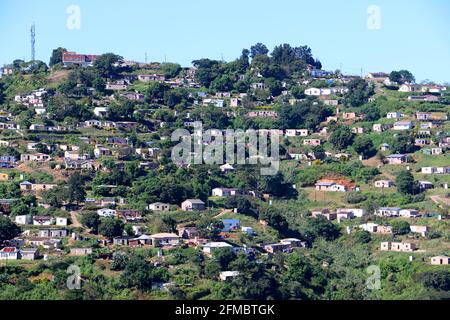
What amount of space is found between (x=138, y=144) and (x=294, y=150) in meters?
5.74

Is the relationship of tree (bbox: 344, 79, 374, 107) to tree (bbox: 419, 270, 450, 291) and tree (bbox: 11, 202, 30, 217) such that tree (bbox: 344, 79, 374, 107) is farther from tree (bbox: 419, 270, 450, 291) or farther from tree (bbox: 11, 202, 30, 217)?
tree (bbox: 419, 270, 450, 291)

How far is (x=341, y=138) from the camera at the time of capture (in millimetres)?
49812

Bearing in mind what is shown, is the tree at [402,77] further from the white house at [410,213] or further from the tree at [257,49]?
the white house at [410,213]

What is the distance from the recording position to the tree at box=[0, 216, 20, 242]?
38.6 m

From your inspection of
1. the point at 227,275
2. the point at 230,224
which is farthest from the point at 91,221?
the point at 227,275

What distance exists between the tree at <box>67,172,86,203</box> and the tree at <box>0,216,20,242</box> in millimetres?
2582

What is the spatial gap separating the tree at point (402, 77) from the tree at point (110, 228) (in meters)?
22.7

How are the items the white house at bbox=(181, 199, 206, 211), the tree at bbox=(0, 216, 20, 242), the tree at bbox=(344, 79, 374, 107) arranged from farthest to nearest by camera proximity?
1. the tree at bbox=(344, 79, 374, 107)
2. the white house at bbox=(181, 199, 206, 211)
3. the tree at bbox=(0, 216, 20, 242)

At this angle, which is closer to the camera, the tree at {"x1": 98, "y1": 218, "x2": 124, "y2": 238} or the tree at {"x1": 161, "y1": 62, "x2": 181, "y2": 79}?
the tree at {"x1": 98, "y1": 218, "x2": 124, "y2": 238}

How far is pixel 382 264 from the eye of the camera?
1506 inches

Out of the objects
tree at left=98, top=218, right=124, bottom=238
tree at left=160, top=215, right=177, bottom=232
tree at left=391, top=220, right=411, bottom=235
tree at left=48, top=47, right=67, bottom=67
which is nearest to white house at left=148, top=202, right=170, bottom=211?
tree at left=160, top=215, right=177, bottom=232

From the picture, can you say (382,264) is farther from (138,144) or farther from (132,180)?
(138,144)

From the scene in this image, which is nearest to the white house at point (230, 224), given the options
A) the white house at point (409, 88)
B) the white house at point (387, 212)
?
the white house at point (387, 212)
